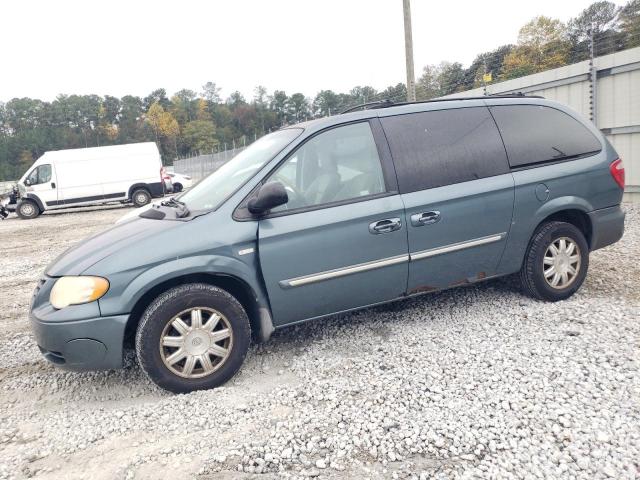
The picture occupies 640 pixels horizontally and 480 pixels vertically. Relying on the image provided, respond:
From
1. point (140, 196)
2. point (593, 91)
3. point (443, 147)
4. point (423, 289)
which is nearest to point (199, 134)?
point (140, 196)

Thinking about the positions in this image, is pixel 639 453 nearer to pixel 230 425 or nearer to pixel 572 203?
pixel 230 425

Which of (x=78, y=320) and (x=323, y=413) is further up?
(x=78, y=320)

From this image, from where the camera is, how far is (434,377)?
310cm

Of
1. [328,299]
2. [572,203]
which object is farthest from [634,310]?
[328,299]

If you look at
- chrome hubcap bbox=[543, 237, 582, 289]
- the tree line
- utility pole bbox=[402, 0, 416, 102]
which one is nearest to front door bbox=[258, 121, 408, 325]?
chrome hubcap bbox=[543, 237, 582, 289]

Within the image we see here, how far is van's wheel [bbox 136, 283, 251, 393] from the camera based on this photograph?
3.07 metres

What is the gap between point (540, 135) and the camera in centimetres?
418

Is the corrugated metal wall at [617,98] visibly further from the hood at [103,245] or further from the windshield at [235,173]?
the hood at [103,245]

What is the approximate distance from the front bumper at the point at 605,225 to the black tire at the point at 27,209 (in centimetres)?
1933

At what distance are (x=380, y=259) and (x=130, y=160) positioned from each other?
17.8 metres

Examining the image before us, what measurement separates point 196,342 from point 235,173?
1361mm

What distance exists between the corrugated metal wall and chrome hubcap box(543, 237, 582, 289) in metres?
4.94

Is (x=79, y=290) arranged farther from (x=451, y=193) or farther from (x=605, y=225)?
(x=605, y=225)

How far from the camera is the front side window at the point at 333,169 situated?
3486 millimetres
